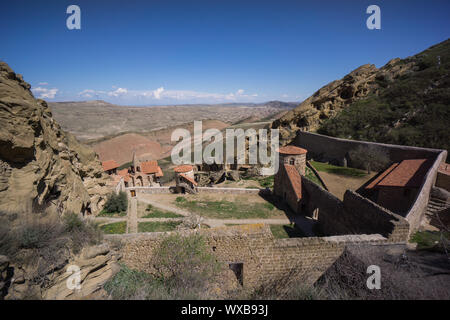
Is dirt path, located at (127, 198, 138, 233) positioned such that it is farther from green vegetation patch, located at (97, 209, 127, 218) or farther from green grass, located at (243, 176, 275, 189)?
green grass, located at (243, 176, 275, 189)

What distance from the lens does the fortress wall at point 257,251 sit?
6227mm

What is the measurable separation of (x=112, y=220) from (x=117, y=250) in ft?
26.0

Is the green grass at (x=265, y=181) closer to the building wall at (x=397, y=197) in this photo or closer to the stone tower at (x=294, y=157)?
the stone tower at (x=294, y=157)

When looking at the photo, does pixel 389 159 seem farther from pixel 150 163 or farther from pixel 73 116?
pixel 73 116

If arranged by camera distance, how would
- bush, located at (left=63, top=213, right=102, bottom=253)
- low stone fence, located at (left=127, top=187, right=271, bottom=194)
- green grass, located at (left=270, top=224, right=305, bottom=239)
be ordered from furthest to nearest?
low stone fence, located at (left=127, top=187, right=271, bottom=194) < green grass, located at (left=270, top=224, right=305, bottom=239) < bush, located at (left=63, top=213, right=102, bottom=253)

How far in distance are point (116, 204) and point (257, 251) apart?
40.3 ft

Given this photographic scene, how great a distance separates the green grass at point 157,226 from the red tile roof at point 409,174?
12.9 meters

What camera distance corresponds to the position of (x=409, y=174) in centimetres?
1209

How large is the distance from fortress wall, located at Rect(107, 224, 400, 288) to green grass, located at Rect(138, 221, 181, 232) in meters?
5.42

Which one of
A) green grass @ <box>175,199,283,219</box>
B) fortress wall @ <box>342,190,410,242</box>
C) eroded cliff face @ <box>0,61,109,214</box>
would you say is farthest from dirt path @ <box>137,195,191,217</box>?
fortress wall @ <box>342,190,410,242</box>

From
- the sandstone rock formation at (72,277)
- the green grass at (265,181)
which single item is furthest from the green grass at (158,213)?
the green grass at (265,181)

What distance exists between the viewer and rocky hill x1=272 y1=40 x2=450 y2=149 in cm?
2000

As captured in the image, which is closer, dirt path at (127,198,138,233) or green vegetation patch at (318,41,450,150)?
dirt path at (127,198,138,233)
